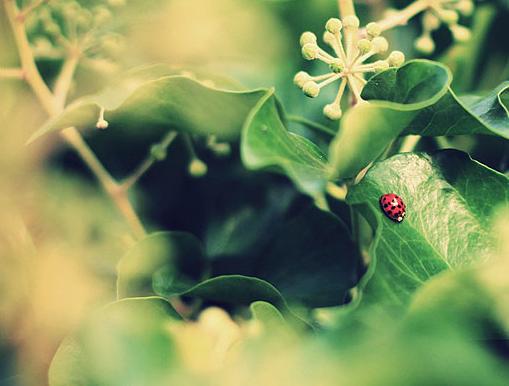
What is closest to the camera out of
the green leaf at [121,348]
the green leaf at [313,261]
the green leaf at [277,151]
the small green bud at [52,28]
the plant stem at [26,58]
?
the green leaf at [121,348]

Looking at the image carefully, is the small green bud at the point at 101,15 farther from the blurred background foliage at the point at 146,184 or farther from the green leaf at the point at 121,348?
the green leaf at the point at 121,348

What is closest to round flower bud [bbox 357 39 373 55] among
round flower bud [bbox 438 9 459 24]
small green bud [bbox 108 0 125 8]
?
round flower bud [bbox 438 9 459 24]

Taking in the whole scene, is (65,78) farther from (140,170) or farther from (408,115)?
(408,115)

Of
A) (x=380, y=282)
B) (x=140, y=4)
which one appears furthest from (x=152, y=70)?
(x=380, y=282)

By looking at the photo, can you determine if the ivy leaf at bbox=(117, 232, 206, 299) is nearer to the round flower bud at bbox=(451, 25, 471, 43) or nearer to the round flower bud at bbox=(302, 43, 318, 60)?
the round flower bud at bbox=(302, 43, 318, 60)

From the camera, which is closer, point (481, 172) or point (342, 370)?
point (342, 370)

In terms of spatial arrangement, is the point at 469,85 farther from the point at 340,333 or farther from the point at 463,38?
the point at 340,333

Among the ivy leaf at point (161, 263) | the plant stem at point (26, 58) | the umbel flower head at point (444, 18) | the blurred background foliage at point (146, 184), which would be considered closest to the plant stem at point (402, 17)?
the umbel flower head at point (444, 18)
